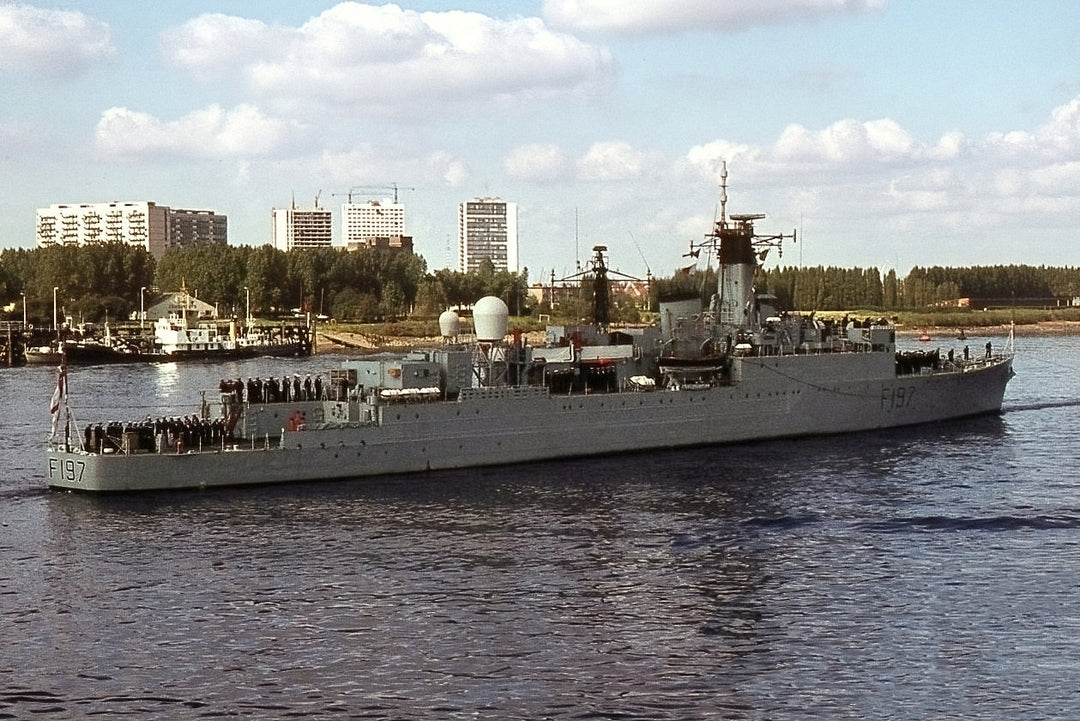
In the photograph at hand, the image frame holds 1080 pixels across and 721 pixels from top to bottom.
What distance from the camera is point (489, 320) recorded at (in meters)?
48.5

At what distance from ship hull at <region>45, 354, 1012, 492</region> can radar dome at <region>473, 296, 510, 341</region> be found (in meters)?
3.20

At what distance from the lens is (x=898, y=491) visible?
41125 millimetres

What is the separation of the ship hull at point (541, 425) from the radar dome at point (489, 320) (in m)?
3.20

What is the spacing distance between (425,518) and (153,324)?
117291mm

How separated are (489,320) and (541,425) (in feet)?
14.9

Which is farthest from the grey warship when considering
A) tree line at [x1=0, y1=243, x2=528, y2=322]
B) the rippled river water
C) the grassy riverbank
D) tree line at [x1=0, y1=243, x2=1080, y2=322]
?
tree line at [x1=0, y1=243, x2=528, y2=322]

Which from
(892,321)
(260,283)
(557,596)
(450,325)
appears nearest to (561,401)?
(450,325)

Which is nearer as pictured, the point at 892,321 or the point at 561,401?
the point at 561,401

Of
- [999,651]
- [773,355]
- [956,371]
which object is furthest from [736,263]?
[999,651]

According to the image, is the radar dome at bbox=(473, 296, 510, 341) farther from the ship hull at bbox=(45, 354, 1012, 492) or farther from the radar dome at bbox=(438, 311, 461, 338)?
the ship hull at bbox=(45, 354, 1012, 492)

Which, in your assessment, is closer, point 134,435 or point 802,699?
point 802,699

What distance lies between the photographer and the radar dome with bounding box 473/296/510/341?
48438 mm

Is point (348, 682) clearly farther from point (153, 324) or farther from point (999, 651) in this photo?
point (153, 324)

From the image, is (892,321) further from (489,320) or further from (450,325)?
(489,320)
